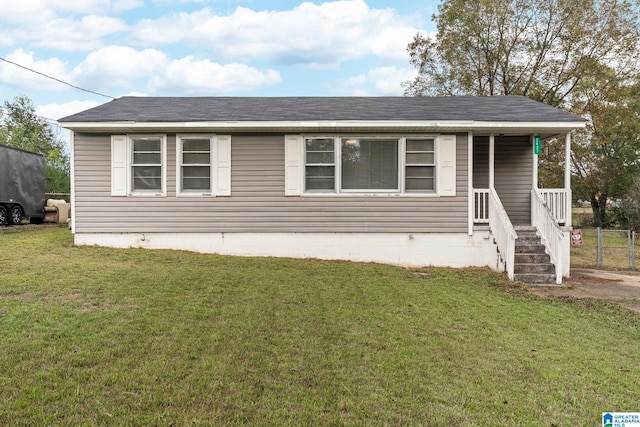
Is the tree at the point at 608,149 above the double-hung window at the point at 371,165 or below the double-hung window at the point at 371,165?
above

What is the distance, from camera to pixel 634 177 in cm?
1952

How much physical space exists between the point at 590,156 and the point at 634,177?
3.74 m

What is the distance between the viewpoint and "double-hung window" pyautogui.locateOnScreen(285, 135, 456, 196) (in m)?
8.98

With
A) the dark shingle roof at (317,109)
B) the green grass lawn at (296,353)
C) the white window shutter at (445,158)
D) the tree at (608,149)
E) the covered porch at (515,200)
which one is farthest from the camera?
the tree at (608,149)

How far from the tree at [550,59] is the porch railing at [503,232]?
1102 cm

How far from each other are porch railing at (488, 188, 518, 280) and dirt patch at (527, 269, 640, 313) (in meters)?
0.70

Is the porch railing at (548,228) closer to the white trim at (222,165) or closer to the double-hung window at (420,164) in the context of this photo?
the double-hung window at (420,164)

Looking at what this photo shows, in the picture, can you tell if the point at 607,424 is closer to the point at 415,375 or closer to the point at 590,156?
the point at 415,375

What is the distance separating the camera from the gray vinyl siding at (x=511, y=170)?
32.4 ft

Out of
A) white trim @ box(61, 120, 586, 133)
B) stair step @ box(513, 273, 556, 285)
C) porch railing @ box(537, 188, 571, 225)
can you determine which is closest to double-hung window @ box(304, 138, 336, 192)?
white trim @ box(61, 120, 586, 133)

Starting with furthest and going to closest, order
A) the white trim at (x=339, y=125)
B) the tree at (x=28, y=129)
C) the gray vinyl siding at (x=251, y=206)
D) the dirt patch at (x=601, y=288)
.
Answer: the tree at (x=28, y=129)
the gray vinyl siding at (x=251, y=206)
the white trim at (x=339, y=125)
the dirt patch at (x=601, y=288)

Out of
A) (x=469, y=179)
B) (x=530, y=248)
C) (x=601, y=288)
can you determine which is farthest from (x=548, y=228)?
(x=469, y=179)

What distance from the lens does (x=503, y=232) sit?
26.6 feet

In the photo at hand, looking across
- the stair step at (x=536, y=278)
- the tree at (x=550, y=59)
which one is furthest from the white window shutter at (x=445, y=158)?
the tree at (x=550, y=59)
